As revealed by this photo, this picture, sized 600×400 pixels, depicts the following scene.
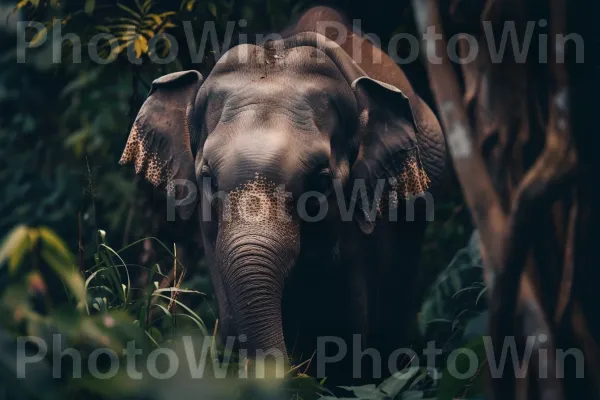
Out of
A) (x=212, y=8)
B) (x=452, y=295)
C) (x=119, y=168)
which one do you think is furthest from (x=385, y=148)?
(x=119, y=168)

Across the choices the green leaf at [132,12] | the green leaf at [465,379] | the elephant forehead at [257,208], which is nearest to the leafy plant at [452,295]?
the elephant forehead at [257,208]

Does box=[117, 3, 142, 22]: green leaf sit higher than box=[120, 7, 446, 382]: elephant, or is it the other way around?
box=[117, 3, 142, 22]: green leaf

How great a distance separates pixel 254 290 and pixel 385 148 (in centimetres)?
132

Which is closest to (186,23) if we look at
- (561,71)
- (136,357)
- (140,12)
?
(140,12)

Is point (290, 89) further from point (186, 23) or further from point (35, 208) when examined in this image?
point (35, 208)

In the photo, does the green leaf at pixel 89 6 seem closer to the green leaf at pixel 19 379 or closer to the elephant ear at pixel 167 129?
the elephant ear at pixel 167 129

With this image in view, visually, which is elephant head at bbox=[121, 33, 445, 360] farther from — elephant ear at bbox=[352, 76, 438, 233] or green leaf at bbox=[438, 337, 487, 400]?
green leaf at bbox=[438, 337, 487, 400]

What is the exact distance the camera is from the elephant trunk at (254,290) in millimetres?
5188

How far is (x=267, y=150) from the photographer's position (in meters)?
5.47

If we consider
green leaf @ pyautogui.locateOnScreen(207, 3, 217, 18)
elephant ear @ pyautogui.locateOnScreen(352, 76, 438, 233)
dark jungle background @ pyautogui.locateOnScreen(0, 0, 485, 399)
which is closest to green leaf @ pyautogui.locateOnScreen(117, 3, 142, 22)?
dark jungle background @ pyautogui.locateOnScreen(0, 0, 485, 399)

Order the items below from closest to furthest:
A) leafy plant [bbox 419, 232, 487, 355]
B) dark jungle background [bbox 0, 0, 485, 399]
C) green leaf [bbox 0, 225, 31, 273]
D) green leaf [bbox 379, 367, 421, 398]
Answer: green leaf [bbox 0, 225, 31, 273] → green leaf [bbox 379, 367, 421, 398] → dark jungle background [bbox 0, 0, 485, 399] → leafy plant [bbox 419, 232, 487, 355]

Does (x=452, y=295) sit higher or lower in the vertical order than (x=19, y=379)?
lower

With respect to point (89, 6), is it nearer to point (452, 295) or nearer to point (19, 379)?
point (452, 295)

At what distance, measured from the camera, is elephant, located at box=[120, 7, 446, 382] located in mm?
5324
